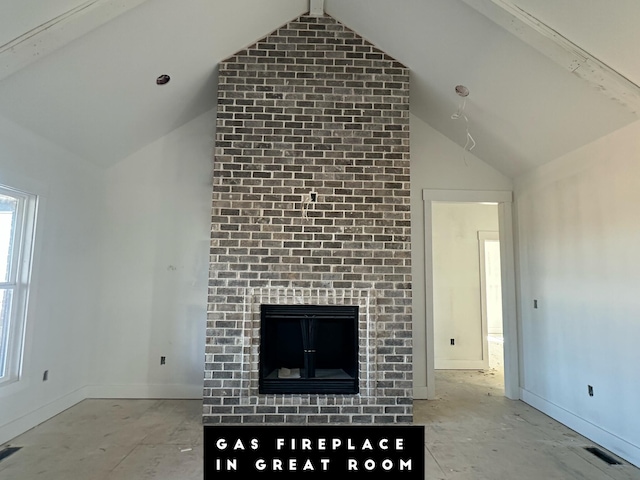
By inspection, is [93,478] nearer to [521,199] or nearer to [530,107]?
[530,107]

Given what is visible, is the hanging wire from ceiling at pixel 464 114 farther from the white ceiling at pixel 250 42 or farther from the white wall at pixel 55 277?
the white wall at pixel 55 277

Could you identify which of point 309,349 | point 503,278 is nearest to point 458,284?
point 503,278

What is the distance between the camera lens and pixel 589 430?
10.2ft

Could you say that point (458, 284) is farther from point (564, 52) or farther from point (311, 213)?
point (564, 52)

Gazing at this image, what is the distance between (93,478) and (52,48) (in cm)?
283

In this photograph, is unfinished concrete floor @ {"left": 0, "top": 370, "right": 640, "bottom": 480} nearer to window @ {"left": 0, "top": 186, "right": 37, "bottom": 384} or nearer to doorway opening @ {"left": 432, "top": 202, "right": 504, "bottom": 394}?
window @ {"left": 0, "top": 186, "right": 37, "bottom": 384}

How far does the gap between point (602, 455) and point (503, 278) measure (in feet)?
6.58

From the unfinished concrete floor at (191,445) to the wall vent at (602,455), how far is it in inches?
2.1

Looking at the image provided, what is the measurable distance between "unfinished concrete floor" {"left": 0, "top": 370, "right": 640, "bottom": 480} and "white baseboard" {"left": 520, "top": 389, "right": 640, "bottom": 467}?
0.25 ft

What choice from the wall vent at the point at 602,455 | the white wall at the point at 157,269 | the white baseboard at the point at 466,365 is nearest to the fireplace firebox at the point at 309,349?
the white wall at the point at 157,269

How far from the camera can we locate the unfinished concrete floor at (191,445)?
2.48m

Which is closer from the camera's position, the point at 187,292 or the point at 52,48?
the point at 52,48

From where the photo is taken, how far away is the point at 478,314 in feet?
18.8

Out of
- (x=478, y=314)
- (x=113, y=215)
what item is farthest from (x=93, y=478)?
(x=478, y=314)
